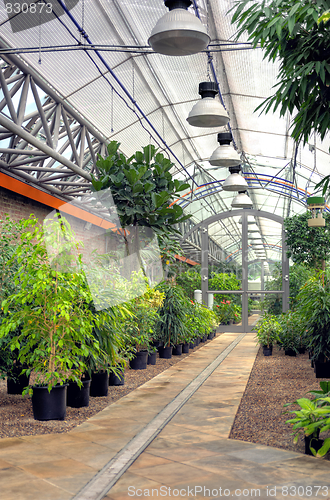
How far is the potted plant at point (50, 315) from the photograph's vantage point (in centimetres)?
382

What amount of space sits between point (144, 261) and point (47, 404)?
11.5 feet

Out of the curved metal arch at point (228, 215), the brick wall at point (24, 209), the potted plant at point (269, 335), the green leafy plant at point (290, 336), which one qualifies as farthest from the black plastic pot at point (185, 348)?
the curved metal arch at point (228, 215)

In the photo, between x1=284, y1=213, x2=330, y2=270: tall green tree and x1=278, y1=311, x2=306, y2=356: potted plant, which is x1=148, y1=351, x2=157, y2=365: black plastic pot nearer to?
x1=278, y1=311, x2=306, y2=356: potted plant

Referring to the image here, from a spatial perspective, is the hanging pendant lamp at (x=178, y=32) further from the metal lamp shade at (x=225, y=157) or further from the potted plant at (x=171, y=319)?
Answer: the potted plant at (x=171, y=319)

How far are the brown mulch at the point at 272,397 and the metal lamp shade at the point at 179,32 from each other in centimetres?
268

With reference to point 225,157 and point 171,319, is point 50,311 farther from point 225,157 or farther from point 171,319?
point 171,319

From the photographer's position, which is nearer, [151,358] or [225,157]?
[225,157]

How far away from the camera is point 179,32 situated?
122 inches

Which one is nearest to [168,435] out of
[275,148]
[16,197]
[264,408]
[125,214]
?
[264,408]

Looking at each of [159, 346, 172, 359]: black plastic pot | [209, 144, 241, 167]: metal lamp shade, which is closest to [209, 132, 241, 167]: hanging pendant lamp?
[209, 144, 241, 167]: metal lamp shade

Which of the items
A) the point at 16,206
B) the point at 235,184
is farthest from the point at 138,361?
the point at 16,206

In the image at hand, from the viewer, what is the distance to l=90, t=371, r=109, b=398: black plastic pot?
478 cm

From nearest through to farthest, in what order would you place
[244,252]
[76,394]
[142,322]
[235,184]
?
[76,394], [142,322], [235,184], [244,252]

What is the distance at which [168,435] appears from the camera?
3500mm
